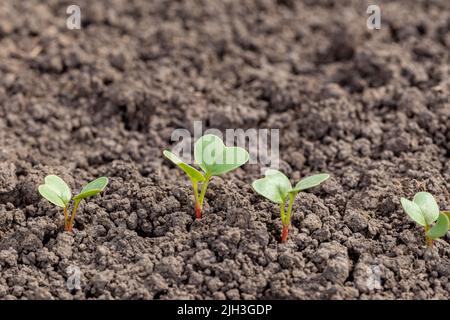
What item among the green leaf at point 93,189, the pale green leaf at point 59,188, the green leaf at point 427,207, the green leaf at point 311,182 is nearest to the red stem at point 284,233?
the green leaf at point 311,182

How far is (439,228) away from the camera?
2.07 m

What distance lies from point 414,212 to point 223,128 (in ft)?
3.21

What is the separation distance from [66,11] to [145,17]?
41 cm

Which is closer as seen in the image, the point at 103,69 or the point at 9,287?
the point at 9,287

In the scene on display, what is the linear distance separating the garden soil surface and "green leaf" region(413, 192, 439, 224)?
12cm

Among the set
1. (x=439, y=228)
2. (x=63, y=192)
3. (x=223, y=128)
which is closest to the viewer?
(x=439, y=228)

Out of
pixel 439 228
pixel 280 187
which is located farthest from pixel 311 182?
pixel 439 228

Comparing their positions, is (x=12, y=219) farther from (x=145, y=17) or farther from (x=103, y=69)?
(x=145, y=17)

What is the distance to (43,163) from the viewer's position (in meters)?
2.60

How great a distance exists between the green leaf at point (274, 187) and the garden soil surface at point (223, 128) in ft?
0.44

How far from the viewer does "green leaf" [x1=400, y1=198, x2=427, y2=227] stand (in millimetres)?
2084

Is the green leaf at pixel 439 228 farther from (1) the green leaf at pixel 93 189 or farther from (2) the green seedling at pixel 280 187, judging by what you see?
(1) the green leaf at pixel 93 189

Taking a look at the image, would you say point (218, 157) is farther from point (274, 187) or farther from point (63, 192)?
point (63, 192)

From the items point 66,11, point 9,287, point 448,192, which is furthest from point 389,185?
point 66,11
